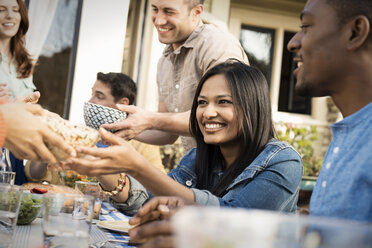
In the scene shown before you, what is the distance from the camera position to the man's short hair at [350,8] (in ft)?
4.40

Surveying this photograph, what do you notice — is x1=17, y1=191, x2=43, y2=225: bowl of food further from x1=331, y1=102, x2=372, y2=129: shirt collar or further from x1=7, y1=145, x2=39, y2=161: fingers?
x1=331, y1=102, x2=372, y2=129: shirt collar

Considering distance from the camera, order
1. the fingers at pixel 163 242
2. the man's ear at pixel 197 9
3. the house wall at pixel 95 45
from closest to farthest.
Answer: the fingers at pixel 163 242 < the man's ear at pixel 197 9 < the house wall at pixel 95 45

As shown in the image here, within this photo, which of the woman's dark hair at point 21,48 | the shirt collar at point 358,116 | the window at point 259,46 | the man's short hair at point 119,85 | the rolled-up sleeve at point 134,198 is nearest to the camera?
the shirt collar at point 358,116

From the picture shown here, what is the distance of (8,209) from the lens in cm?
141

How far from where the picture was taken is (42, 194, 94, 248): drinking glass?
1.25 meters

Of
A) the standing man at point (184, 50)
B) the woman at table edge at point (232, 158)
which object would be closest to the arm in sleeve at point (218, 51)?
the standing man at point (184, 50)

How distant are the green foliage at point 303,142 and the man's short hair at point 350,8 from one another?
17.4 ft

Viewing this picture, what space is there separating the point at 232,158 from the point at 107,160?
42.1 inches

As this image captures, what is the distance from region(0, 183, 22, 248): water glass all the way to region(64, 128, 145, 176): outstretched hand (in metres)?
0.20

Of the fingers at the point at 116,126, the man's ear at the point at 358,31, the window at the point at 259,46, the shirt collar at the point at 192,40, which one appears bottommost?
the fingers at the point at 116,126

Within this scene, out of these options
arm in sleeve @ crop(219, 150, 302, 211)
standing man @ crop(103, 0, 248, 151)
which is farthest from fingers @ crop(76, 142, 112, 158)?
standing man @ crop(103, 0, 248, 151)

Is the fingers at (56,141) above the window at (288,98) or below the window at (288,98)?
below

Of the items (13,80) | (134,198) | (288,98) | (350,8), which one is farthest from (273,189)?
(288,98)

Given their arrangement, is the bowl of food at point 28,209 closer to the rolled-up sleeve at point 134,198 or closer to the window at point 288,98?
the rolled-up sleeve at point 134,198
